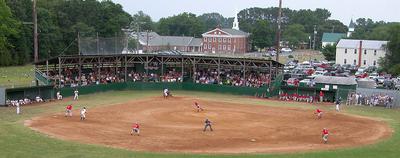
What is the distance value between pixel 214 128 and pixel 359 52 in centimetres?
7342

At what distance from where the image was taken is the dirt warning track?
29172 millimetres

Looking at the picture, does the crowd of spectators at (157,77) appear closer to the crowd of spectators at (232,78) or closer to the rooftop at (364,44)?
the crowd of spectators at (232,78)

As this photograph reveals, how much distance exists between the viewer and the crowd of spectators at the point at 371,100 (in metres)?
47.8

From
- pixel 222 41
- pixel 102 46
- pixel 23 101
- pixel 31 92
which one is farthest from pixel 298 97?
pixel 222 41

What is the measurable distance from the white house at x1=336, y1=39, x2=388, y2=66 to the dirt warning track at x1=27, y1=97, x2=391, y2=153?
60.8 meters

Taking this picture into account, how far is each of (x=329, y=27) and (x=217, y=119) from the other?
535ft

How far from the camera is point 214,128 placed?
114 feet

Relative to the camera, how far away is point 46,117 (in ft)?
122

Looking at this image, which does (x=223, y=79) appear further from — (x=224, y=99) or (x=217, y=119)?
(x=217, y=119)

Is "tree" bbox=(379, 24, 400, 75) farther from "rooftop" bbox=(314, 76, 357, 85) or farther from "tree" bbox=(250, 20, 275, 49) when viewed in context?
"tree" bbox=(250, 20, 275, 49)

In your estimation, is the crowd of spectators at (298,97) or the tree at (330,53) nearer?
the crowd of spectators at (298,97)

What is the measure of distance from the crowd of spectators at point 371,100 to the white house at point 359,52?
2059 inches

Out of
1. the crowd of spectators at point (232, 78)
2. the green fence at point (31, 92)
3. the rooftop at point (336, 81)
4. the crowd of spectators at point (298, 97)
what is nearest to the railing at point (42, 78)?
the green fence at point (31, 92)

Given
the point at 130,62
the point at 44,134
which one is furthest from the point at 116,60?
the point at 44,134
